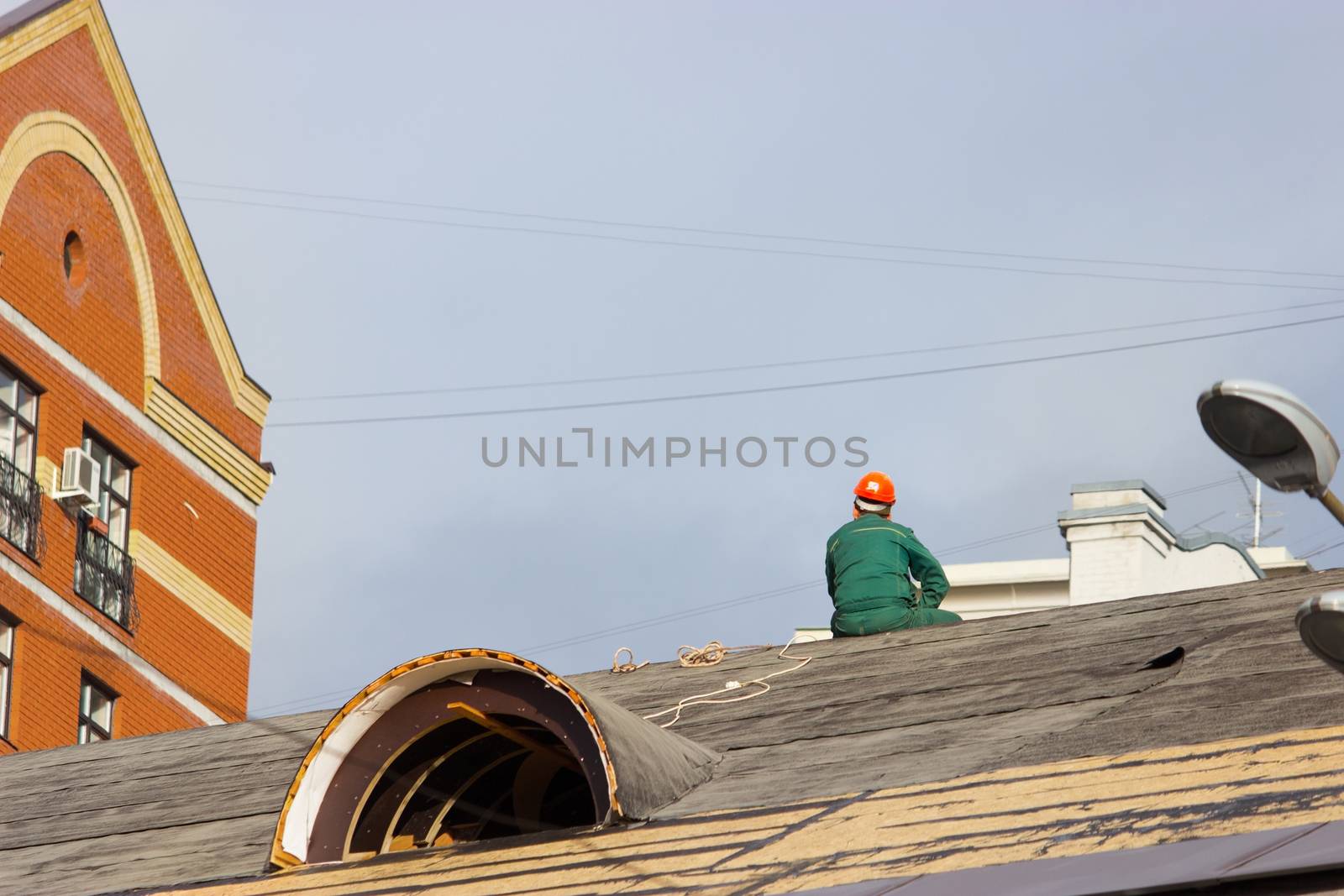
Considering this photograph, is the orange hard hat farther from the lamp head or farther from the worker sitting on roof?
the lamp head

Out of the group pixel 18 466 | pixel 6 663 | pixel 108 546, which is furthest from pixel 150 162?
pixel 6 663

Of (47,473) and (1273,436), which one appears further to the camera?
(47,473)

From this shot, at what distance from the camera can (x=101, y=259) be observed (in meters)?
30.0

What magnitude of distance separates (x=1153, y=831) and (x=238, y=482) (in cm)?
2781

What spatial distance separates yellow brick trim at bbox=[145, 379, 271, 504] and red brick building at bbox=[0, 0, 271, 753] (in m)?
0.03

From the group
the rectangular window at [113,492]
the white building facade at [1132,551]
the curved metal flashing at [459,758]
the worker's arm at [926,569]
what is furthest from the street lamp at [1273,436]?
the rectangular window at [113,492]

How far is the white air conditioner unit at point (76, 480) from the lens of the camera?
2852 centimetres

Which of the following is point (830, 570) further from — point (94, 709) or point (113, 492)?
point (113, 492)

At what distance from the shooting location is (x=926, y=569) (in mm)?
13281

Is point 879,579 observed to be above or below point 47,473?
below

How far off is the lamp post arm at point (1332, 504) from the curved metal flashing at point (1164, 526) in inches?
696

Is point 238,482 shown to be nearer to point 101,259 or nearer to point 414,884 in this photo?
point 101,259

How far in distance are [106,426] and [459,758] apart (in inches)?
861

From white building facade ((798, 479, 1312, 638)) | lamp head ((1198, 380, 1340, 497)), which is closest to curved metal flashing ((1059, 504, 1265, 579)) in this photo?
white building facade ((798, 479, 1312, 638))
